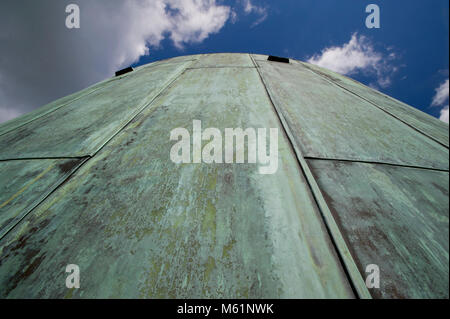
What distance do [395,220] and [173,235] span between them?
949 mm

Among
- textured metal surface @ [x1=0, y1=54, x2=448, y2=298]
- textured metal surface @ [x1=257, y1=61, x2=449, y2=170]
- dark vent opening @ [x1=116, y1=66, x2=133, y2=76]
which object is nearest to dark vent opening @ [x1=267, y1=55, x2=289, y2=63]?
textured metal surface @ [x1=257, y1=61, x2=449, y2=170]

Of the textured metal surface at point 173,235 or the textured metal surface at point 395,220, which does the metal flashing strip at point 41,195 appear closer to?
the textured metal surface at point 173,235

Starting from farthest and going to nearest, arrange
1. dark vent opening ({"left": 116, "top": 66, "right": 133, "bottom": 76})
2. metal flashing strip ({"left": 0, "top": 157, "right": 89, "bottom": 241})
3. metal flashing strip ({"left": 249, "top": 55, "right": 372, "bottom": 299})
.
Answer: dark vent opening ({"left": 116, "top": 66, "right": 133, "bottom": 76}), metal flashing strip ({"left": 0, "top": 157, "right": 89, "bottom": 241}), metal flashing strip ({"left": 249, "top": 55, "right": 372, "bottom": 299})

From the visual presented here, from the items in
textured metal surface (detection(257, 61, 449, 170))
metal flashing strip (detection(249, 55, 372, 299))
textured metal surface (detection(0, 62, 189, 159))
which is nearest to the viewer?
metal flashing strip (detection(249, 55, 372, 299))

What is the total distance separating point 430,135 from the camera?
58.2 inches

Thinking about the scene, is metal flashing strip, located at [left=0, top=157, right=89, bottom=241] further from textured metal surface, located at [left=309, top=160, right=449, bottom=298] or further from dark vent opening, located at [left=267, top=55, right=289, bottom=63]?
dark vent opening, located at [left=267, top=55, right=289, bottom=63]

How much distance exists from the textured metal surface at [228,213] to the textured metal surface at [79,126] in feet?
0.07

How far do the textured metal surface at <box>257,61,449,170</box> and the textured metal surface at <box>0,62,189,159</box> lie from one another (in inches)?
53.1

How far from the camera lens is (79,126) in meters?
1.64

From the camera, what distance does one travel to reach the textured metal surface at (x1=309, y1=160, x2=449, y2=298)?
67 centimetres

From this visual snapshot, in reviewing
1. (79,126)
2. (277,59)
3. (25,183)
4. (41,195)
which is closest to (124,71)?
(79,126)

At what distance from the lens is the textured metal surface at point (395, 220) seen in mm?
669

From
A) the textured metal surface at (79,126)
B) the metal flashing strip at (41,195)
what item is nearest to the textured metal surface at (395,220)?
the metal flashing strip at (41,195)
